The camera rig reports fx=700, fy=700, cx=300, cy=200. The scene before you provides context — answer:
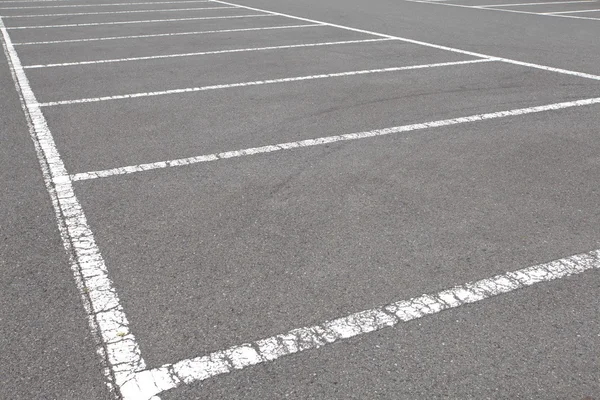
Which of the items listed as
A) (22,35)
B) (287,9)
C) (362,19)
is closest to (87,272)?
(22,35)

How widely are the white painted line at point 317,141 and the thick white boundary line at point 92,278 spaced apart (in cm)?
34

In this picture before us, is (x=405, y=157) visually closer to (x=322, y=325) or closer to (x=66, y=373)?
(x=322, y=325)

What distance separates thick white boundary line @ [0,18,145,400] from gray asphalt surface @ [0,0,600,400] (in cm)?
5

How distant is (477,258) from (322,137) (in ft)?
7.75

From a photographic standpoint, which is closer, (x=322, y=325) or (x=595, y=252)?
(x=322, y=325)

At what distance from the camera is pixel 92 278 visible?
3572 millimetres

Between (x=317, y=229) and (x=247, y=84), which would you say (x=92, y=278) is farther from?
(x=247, y=84)

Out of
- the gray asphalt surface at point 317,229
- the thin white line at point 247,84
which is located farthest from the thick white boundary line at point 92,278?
the thin white line at point 247,84

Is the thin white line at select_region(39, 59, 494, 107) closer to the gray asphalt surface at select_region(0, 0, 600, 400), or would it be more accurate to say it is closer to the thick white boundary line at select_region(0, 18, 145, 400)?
the gray asphalt surface at select_region(0, 0, 600, 400)

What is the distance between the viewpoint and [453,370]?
2.84 m

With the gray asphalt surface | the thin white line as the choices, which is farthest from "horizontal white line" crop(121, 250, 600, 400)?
the thin white line

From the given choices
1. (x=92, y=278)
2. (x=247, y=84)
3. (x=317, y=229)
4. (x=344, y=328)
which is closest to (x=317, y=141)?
(x=317, y=229)

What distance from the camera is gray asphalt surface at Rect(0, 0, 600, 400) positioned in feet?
9.45

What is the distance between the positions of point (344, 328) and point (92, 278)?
1.34 m
